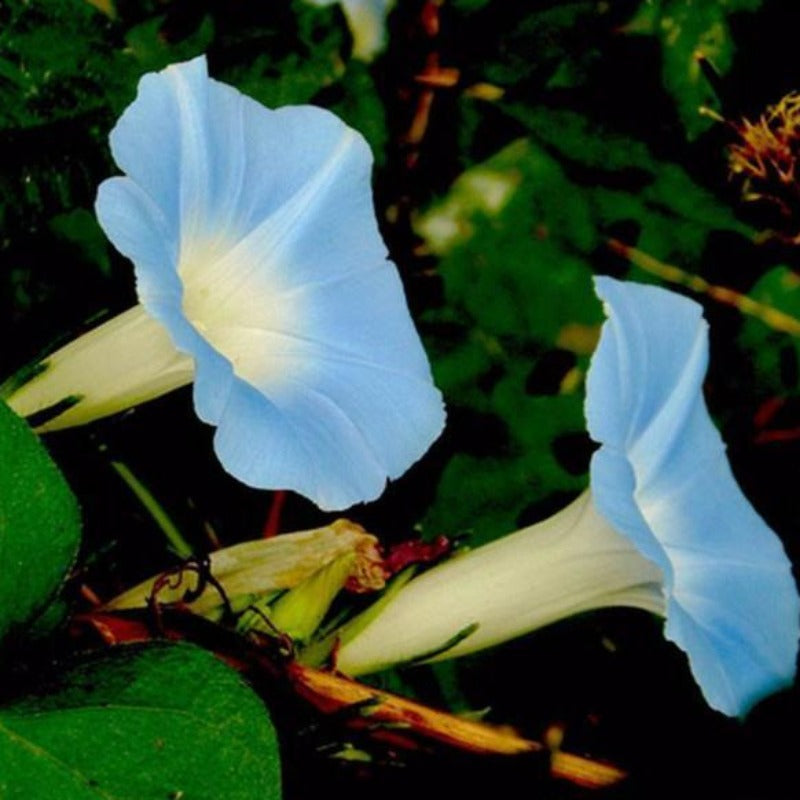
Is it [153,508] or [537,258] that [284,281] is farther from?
[537,258]

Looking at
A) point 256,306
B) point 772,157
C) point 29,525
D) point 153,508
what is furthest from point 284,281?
point 772,157

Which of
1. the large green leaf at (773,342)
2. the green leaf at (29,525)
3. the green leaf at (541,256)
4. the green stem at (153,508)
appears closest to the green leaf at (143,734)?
the green leaf at (29,525)

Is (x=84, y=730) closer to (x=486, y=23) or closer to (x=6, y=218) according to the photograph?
(x=6, y=218)

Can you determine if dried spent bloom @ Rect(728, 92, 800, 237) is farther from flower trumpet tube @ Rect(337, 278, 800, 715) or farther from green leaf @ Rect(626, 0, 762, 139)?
flower trumpet tube @ Rect(337, 278, 800, 715)

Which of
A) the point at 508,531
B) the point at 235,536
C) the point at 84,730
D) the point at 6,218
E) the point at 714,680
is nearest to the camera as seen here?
the point at 84,730

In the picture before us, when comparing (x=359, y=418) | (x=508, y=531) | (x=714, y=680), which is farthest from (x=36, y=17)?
(x=714, y=680)

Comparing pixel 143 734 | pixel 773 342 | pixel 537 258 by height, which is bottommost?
pixel 773 342
